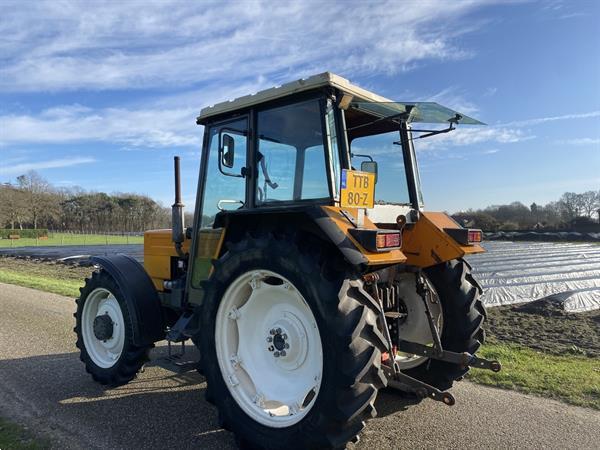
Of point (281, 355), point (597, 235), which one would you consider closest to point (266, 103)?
point (281, 355)

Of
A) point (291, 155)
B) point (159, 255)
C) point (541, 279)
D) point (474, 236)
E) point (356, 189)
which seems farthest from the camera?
point (541, 279)

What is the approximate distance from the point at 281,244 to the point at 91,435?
2155 mm

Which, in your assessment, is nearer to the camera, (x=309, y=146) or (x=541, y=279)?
(x=309, y=146)

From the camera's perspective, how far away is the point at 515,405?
3930 mm

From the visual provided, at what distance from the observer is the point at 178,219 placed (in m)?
4.45

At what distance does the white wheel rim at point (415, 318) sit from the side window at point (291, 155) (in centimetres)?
136

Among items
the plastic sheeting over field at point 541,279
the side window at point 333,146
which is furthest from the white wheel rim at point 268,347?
the plastic sheeting over field at point 541,279

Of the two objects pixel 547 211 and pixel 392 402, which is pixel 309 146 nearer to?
pixel 392 402

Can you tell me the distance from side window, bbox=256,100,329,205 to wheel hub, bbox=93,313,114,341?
2227 mm

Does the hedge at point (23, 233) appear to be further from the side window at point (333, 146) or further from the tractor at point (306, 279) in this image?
the side window at point (333, 146)

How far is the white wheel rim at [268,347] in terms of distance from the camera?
3.08 meters

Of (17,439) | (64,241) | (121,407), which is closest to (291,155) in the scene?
(121,407)

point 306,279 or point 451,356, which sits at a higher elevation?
point 306,279

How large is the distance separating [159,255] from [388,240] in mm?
3062
